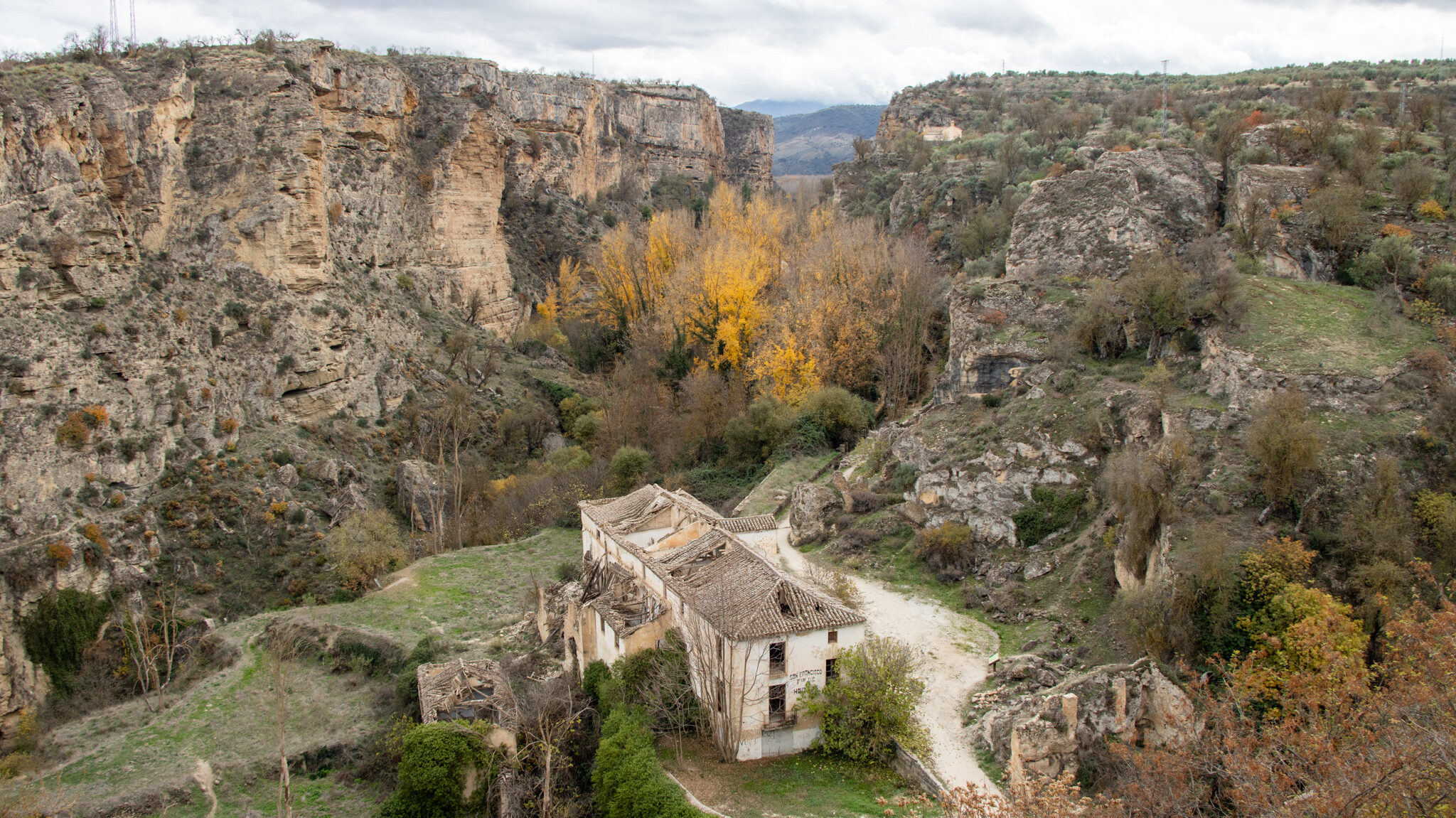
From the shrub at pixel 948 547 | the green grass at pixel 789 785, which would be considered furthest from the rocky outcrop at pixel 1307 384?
the green grass at pixel 789 785

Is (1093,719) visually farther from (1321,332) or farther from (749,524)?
(1321,332)

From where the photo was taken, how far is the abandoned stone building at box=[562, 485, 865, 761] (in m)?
17.2

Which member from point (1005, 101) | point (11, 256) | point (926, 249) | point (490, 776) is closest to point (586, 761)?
point (490, 776)

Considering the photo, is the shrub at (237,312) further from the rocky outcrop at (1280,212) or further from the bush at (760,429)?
the rocky outcrop at (1280,212)

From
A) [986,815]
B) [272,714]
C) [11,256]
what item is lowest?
[272,714]

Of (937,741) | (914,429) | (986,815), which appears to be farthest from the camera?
(914,429)

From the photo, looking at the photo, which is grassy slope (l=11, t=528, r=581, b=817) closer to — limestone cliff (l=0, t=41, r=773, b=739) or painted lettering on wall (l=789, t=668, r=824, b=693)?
limestone cliff (l=0, t=41, r=773, b=739)

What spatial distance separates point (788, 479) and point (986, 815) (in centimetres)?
1898

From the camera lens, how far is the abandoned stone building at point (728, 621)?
17219 millimetres

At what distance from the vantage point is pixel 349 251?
4134 centimetres

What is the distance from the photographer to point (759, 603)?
57.6 feet

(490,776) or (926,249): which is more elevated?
(926,249)

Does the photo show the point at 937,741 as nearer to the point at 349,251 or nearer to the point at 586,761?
the point at 586,761

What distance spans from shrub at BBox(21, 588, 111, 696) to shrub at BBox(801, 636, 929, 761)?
20.4 m
